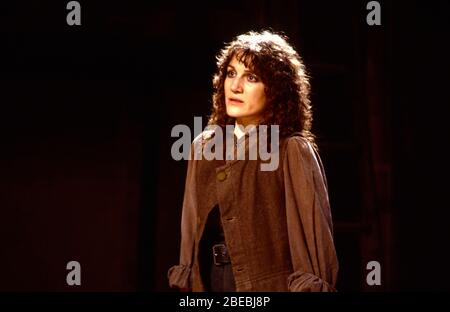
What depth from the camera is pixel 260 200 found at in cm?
224

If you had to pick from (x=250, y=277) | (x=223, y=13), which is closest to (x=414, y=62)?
(x=223, y=13)

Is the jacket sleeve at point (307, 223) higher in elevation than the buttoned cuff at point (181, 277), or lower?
higher

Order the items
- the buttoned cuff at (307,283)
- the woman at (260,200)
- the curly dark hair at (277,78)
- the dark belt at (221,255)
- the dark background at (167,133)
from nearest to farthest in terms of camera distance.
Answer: the buttoned cuff at (307,283)
the woman at (260,200)
the dark belt at (221,255)
the curly dark hair at (277,78)
the dark background at (167,133)

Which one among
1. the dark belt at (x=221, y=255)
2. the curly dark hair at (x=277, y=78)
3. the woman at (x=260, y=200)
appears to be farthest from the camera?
the curly dark hair at (x=277, y=78)

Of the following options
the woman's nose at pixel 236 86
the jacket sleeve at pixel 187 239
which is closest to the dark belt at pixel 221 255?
the jacket sleeve at pixel 187 239

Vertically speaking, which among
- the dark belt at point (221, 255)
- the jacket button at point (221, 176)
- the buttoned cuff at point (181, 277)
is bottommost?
the buttoned cuff at point (181, 277)

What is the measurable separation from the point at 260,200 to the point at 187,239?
1.28 feet

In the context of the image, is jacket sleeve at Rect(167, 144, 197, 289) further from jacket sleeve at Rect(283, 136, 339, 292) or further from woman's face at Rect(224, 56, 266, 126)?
jacket sleeve at Rect(283, 136, 339, 292)

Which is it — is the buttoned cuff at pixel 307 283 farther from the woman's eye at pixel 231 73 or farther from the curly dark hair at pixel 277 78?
the woman's eye at pixel 231 73

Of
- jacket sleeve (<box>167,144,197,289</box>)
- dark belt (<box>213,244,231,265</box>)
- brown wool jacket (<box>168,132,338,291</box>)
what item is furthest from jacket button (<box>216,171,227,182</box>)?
dark belt (<box>213,244,231,265</box>)

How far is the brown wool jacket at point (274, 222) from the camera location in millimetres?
2090

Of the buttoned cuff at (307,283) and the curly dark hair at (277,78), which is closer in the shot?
the buttoned cuff at (307,283)

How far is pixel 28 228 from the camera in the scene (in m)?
3.56
